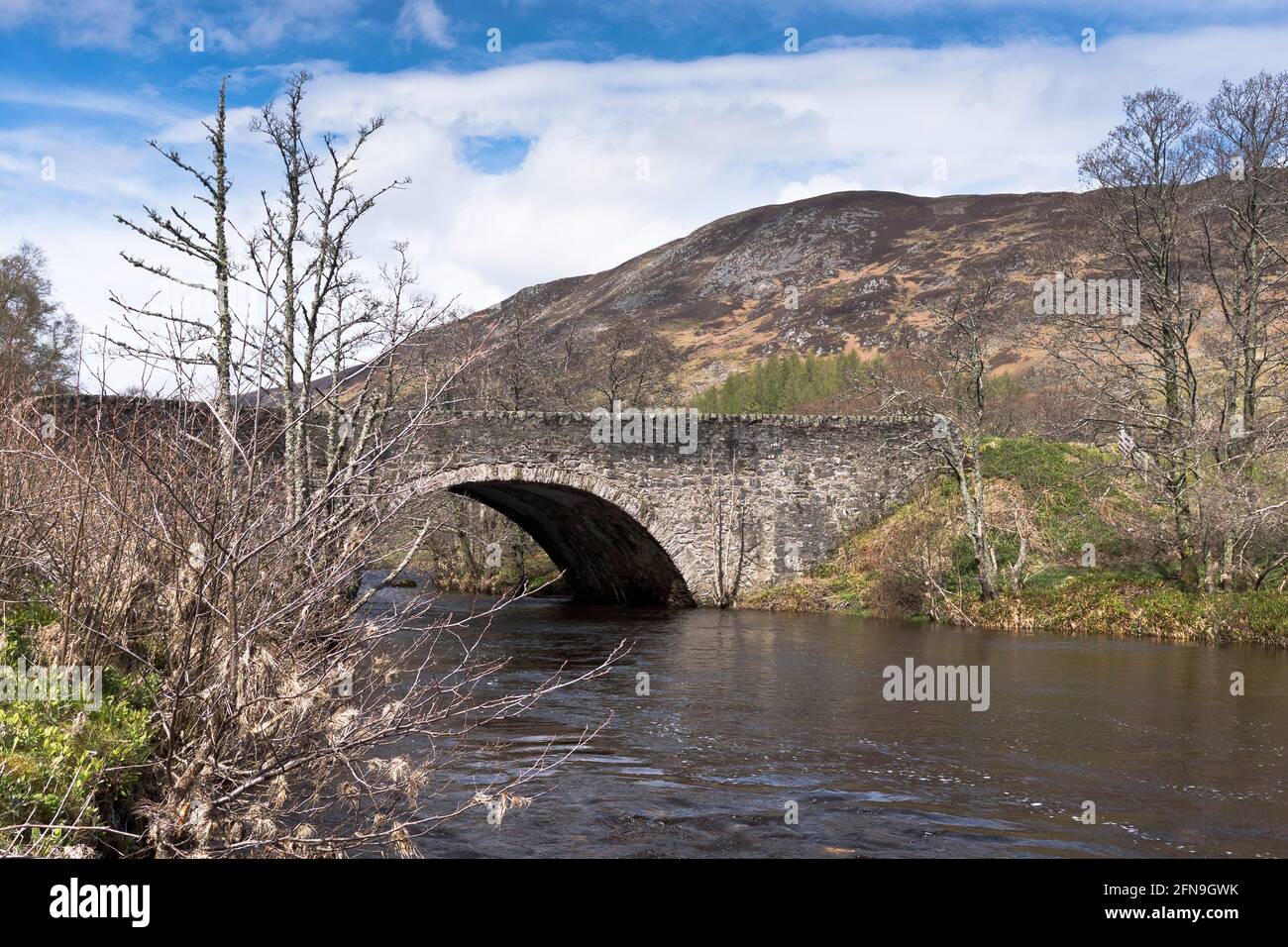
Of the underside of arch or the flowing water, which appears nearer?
the flowing water

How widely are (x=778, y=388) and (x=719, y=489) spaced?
37946 millimetres

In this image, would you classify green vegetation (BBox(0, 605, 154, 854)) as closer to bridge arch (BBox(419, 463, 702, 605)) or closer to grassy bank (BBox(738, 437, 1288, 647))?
bridge arch (BBox(419, 463, 702, 605))

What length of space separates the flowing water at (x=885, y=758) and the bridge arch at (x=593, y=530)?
604cm

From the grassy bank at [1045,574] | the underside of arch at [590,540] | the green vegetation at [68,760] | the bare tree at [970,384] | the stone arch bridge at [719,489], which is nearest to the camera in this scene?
the green vegetation at [68,760]

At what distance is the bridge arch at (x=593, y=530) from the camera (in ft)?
73.3

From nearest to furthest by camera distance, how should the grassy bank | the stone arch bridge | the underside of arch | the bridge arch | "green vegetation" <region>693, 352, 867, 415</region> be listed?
the grassy bank, the bridge arch, the stone arch bridge, the underside of arch, "green vegetation" <region>693, 352, 867, 415</region>

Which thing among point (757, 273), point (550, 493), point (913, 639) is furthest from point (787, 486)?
point (757, 273)

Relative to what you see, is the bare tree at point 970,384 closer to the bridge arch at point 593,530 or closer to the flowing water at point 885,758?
the flowing water at point 885,758

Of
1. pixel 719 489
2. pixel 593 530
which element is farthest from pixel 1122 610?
pixel 593 530

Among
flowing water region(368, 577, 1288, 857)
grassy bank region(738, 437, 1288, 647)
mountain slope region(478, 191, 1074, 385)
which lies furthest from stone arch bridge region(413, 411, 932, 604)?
mountain slope region(478, 191, 1074, 385)

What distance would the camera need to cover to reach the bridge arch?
22344mm

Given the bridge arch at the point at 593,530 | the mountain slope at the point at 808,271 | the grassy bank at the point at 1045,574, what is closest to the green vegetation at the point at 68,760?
the bridge arch at the point at 593,530

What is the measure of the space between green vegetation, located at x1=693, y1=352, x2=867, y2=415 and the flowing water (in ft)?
136

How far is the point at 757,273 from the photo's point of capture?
4796 inches
